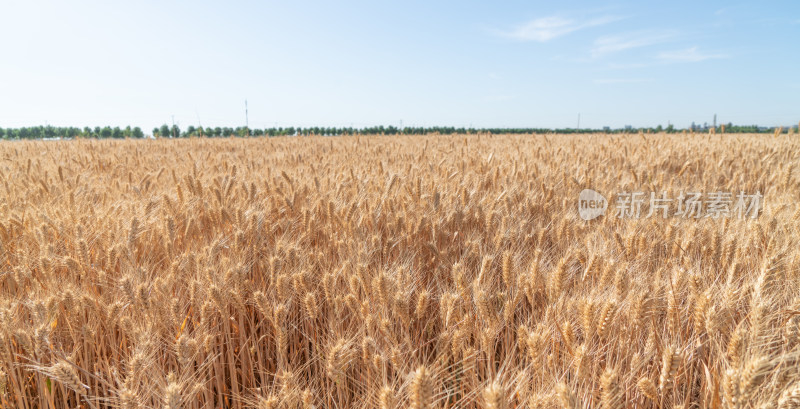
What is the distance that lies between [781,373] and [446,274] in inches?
47.7

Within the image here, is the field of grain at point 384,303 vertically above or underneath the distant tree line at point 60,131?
underneath

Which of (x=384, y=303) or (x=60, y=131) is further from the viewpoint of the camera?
(x=60, y=131)

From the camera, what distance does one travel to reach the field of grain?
1053mm

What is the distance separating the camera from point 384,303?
1.34m

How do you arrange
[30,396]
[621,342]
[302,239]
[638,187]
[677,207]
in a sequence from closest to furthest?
[621,342]
[30,396]
[302,239]
[677,207]
[638,187]

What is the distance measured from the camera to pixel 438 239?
7.21ft

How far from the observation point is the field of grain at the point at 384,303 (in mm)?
1053

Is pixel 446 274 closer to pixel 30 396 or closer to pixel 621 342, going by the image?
pixel 621 342

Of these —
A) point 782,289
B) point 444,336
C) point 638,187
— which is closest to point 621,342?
point 444,336

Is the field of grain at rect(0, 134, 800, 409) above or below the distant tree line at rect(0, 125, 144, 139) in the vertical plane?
below

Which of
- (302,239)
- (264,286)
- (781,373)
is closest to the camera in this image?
(781,373)

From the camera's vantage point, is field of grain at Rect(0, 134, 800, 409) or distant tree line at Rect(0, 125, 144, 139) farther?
distant tree line at Rect(0, 125, 144, 139)

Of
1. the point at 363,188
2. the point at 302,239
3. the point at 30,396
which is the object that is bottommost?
the point at 30,396

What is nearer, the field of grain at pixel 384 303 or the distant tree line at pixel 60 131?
the field of grain at pixel 384 303
